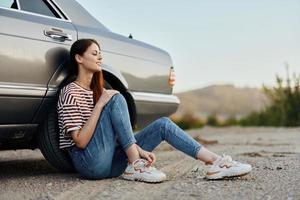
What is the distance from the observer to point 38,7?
13.6 ft

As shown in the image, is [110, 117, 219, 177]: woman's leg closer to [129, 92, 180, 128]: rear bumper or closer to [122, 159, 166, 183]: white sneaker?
[122, 159, 166, 183]: white sneaker

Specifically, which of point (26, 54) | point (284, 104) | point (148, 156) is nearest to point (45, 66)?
point (26, 54)

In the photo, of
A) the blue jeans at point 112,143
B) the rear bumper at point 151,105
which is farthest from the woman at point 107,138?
the rear bumper at point 151,105

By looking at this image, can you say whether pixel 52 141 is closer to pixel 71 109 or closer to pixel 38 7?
pixel 71 109

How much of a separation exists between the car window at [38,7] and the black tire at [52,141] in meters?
0.73

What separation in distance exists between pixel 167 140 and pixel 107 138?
0.43 metres

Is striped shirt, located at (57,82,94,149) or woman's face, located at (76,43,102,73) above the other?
woman's face, located at (76,43,102,73)

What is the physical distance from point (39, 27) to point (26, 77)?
0.38 m

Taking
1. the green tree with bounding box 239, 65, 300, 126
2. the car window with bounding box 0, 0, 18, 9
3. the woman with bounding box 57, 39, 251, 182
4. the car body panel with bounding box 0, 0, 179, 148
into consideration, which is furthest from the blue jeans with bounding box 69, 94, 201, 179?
the green tree with bounding box 239, 65, 300, 126

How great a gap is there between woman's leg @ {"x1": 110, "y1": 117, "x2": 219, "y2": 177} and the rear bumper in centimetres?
72

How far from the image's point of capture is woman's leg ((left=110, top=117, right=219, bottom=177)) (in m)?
3.87

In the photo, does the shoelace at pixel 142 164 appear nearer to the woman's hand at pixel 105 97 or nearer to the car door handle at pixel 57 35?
the woman's hand at pixel 105 97

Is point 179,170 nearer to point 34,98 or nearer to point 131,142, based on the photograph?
point 131,142

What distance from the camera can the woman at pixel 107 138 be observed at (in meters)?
3.77
